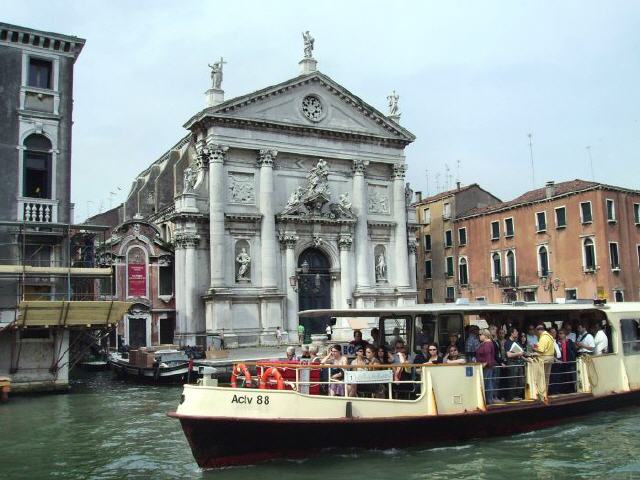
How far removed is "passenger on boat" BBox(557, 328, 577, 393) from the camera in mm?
14547

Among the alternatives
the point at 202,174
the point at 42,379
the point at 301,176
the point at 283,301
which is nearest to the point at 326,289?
the point at 283,301

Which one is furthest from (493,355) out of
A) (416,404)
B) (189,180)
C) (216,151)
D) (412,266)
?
(412,266)

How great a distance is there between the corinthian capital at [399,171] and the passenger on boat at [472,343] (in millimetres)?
24619

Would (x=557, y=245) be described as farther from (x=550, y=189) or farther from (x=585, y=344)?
(x=585, y=344)

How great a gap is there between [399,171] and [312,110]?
19.4 ft

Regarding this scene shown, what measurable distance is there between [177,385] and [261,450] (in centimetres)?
1412

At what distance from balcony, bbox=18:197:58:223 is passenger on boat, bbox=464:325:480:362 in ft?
46.3

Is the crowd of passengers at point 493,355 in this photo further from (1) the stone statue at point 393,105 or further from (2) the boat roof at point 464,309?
(1) the stone statue at point 393,105

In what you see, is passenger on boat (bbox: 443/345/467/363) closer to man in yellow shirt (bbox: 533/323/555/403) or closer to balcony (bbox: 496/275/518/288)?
man in yellow shirt (bbox: 533/323/555/403)

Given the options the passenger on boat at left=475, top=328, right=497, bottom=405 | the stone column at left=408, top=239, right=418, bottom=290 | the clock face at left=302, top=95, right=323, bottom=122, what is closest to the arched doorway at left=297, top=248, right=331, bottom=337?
the stone column at left=408, top=239, right=418, bottom=290

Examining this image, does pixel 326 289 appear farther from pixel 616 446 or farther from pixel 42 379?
pixel 616 446

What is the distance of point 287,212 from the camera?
33.9 meters

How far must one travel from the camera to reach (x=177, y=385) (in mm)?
24641

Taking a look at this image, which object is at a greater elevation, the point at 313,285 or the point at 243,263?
the point at 243,263
